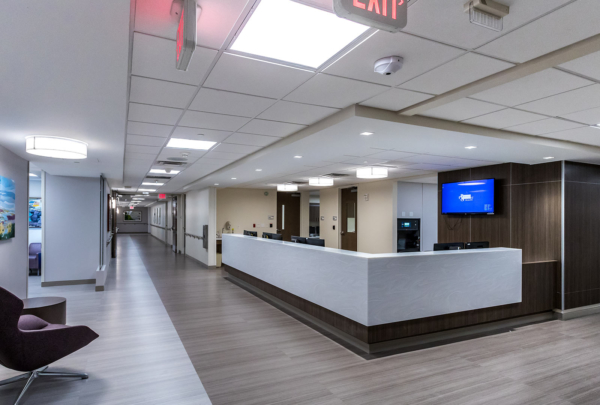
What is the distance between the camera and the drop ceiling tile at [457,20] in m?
1.76

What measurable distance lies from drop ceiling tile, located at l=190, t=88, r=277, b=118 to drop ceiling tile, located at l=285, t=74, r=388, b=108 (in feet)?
1.03

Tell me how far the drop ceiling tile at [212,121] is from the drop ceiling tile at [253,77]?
31.5 inches

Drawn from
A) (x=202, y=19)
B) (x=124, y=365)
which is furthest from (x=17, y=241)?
(x=202, y=19)

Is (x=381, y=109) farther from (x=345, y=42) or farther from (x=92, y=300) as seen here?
(x=92, y=300)

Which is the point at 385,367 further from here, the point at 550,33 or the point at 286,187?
the point at 286,187

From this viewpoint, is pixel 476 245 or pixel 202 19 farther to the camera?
pixel 476 245

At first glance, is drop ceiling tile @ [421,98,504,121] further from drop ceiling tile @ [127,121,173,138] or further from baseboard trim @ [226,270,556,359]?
drop ceiling tile @ [127,121,173,138]

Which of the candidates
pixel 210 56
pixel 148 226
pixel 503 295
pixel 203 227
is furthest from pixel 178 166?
pixel 148 226

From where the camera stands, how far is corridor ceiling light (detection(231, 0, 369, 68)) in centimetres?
190

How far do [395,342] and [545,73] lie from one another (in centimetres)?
303

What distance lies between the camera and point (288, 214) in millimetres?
13031

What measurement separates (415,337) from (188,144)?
3930mm

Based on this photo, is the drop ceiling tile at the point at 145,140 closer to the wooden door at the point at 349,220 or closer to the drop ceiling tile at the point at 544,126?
the drop ceiling tile at the point at 544,126

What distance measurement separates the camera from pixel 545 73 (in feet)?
8.39
